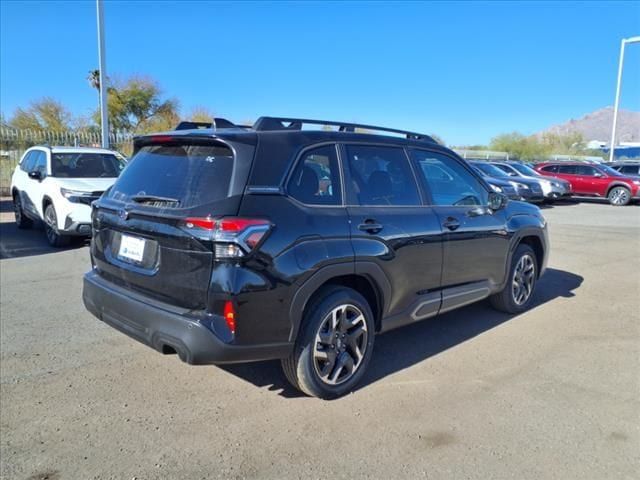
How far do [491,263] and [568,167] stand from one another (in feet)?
62.9

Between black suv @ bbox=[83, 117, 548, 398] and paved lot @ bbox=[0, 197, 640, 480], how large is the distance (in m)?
0.42

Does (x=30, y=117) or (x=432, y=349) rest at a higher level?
(x=30, y=117)

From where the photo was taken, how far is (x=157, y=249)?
10.2ft

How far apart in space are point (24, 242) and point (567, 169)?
2043 centimetres

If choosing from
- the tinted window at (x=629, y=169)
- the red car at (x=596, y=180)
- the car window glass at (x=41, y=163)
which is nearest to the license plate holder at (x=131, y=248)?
the car window glass at (x=41, y=163)

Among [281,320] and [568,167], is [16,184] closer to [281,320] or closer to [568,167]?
[281,320]

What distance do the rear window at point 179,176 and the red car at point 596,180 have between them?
20873 mm

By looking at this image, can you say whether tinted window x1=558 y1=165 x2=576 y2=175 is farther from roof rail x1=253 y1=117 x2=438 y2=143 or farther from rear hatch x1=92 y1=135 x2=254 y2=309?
rear hatch x1=92 y1=135 x2=254 y2=309

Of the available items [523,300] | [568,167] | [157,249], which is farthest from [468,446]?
[568,167]

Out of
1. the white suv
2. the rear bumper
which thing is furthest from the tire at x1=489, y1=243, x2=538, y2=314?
the white suv

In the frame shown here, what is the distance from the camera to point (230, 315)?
2.88 m

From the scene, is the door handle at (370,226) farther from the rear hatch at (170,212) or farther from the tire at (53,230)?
the tire at (53,230)

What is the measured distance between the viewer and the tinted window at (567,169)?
69.9ft

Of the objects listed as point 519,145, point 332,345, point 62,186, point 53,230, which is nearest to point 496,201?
point 332,345
